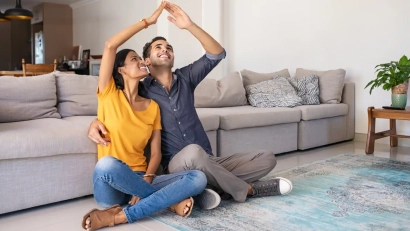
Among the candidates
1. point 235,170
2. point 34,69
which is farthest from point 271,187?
point 34,69

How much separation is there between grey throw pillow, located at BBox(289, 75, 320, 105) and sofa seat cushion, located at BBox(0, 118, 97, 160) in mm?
2807

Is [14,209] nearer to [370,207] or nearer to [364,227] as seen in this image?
[364,227]

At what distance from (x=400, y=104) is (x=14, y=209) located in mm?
3340

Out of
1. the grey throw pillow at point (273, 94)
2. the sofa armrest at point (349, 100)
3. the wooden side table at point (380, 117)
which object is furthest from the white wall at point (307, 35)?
the grey throw pillow at point (273, 94)

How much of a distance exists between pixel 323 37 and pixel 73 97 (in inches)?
133

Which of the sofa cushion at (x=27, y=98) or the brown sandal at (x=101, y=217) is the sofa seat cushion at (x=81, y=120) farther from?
the brown sandal at (x=101, y=217)

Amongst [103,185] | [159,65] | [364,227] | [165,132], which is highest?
[159,65]

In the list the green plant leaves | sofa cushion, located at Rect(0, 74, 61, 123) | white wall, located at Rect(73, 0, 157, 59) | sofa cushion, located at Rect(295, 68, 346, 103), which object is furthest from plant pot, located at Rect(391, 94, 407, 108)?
white wall, located at Rect(73, 0, 157, 59)

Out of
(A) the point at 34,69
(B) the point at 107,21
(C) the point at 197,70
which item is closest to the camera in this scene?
(C) the point at 197,70

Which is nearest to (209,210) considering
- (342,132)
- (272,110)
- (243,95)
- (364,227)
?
(364,227)

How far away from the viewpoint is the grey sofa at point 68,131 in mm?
2023

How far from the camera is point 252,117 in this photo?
3.45m

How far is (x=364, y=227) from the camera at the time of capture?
6.19ft

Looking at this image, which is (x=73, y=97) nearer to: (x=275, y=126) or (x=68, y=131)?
(x=68, y=131)
